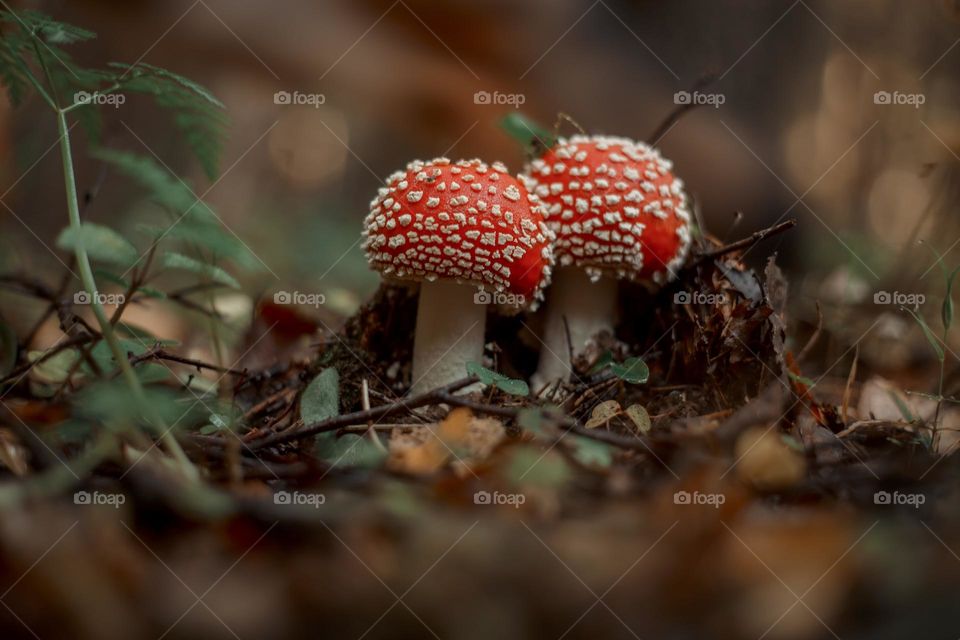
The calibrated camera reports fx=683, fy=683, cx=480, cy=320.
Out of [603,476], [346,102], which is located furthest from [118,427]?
[346,102]

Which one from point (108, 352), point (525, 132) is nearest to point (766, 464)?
point (525, 132)

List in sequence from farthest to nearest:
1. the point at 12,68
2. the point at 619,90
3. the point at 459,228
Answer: the point at 619,90, the point at 459,228, the point at 12,68

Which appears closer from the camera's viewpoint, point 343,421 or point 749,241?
point 343,421

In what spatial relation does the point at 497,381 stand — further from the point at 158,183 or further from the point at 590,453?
the point at 158,183

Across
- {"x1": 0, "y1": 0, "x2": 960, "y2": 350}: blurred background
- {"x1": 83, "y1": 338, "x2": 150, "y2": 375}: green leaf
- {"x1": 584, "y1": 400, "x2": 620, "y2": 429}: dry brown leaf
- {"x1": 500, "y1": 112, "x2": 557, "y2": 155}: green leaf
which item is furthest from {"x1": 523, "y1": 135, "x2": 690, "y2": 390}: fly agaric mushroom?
{"x1": 0, "y1": 0, "x2": 960, "y2": 350}: blurred background

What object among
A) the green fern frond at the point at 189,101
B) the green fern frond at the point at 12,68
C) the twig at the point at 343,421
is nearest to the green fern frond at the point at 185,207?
the green fern frond at the point at 189,101

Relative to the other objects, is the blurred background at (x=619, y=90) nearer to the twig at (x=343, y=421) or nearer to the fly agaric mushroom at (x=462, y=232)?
the fly agaric mushroom at (x=462, y=232)

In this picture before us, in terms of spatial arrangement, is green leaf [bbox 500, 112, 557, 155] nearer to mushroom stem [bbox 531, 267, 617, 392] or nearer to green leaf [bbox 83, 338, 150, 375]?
mushroom stem [bbox 531, 267, 617, 392]

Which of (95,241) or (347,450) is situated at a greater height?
(95,241)
